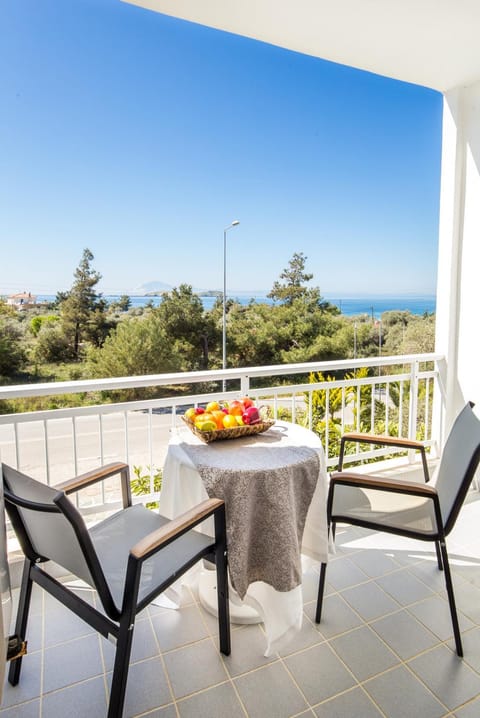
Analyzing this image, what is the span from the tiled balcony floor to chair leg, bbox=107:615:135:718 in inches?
11.1

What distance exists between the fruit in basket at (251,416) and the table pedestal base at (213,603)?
0.66 metres

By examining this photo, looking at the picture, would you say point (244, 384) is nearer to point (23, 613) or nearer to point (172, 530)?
point (172, 530)

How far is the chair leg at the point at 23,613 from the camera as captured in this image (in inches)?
55.0

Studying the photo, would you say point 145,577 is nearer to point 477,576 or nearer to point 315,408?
point 477,576

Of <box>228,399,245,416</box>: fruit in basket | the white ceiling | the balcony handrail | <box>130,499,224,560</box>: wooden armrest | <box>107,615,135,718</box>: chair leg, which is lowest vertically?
<box>107,615,135,718</box>: chair leg

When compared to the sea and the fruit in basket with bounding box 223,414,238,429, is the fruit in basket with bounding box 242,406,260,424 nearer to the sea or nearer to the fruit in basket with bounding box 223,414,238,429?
the fruit in basket with bounding box 223,414,238,429

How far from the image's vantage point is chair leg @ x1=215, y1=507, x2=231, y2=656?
4.70ft

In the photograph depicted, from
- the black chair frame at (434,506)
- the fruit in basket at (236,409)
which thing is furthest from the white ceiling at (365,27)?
the black chair frame at (434,506)

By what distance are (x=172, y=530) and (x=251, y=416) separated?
2.25 feet

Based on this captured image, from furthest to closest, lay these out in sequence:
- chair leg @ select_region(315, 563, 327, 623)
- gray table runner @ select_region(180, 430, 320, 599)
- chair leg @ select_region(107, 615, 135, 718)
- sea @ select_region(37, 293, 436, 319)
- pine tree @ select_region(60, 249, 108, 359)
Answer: pine tree @ select_region(60, 249, 108, 359)
sea @ select_region(37, 293, 436, 319)
chair leg @ select_region(315, 563, 327, 623)
gray table runner @ select_region(180, 430, 320, 599)
chair leg @ select_region(107, 615, 135, 718)

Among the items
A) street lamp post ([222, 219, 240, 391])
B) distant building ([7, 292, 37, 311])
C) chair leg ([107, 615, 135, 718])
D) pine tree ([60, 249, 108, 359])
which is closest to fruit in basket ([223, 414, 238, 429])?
chair leg ([107, 615, 135, 718])

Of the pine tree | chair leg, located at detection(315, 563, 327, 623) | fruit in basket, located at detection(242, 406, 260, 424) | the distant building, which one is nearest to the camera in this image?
chair leg, located at detection(315, 563, 327, 623)

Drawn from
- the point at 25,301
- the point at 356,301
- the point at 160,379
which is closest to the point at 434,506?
the point at 160,379

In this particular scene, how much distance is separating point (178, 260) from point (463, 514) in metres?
16.2
